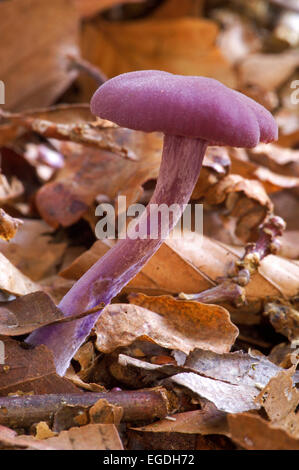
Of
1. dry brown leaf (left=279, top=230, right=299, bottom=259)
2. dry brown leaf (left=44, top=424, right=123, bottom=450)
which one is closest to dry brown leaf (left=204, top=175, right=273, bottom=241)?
dry brown leaf (left=279, top=230, right=299, bottom=259)

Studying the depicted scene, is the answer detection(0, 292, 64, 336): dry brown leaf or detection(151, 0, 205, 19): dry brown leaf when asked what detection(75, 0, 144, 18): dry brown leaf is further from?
detection(0, 292, 64, 336): dry brown leaf

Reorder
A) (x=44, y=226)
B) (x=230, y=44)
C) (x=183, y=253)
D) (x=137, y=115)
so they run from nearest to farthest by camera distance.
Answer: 1. (x=137, y=115)
2. (x=183, y=253)
3. (x=44, y=226)
4. (x=230, y=44)

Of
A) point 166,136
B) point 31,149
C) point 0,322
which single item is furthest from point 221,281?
point 31,149

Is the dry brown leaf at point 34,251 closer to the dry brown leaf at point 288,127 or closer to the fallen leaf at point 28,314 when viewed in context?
the fallen leaf at point 28,314

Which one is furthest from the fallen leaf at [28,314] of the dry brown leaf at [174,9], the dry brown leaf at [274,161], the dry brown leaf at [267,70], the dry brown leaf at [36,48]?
the dry brown leaf at [174,9]

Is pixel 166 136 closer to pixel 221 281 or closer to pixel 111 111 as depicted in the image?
pixel 111 111
